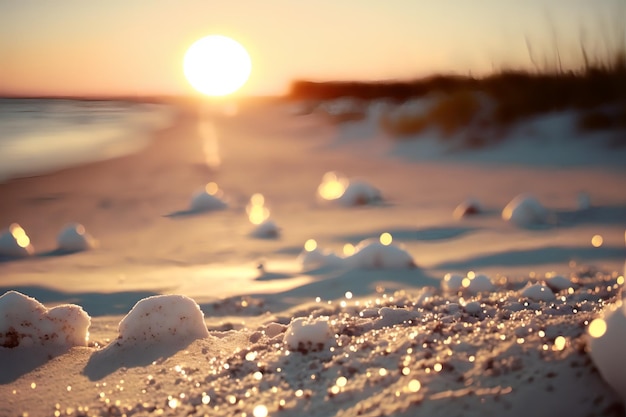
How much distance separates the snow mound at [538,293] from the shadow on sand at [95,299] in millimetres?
1505

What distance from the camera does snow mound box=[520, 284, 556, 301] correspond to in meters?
2.22

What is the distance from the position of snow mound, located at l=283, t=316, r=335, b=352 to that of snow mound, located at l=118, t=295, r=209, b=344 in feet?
1.18

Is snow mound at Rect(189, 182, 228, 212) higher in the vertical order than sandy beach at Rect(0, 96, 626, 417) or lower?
higher

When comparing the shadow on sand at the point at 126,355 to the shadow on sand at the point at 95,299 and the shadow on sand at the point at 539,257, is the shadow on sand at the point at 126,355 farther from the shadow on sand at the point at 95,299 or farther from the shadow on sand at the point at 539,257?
the shadow on sand at the point at 539,257

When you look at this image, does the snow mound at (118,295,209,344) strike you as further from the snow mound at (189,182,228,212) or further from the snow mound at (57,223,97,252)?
the snow mound at (189,182,228,212)

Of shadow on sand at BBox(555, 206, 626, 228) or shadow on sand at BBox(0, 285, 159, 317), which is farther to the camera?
shadow on sand at BBox(555, 206, 626, 228)

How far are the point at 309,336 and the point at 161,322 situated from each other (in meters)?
0.48

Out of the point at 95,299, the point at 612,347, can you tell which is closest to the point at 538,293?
the point at 612,347

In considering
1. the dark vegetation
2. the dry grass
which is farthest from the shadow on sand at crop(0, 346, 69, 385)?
the dry grass

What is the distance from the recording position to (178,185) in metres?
6.51

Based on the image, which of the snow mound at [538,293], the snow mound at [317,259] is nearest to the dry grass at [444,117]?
the snow mound at [317,259]

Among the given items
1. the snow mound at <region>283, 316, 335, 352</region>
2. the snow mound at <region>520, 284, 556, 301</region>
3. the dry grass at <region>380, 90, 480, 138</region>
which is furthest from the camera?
the dry grass at <region>380, 90, 480, 138</region>

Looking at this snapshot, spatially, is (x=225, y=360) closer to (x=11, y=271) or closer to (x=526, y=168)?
(x=11, y=271)

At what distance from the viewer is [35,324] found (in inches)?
78.8
